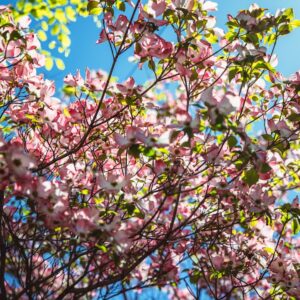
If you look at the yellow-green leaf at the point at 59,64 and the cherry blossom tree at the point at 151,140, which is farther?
the yellow-green leaf at the point at 59,64

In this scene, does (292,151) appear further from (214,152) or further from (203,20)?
(203,20)

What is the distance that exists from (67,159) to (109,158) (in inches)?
11.6

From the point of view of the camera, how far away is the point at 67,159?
2568 millimetres

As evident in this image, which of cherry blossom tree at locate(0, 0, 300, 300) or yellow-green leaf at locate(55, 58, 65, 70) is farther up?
yellow-green leaf at locate(55, 58, 65, 70)

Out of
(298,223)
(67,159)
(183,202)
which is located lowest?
(298,223)

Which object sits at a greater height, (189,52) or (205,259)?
(189,52)

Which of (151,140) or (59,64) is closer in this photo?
(151,140)

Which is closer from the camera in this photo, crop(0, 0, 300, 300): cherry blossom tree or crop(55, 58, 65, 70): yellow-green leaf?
crop(0, 0, 300, 300): cherry blossom tree

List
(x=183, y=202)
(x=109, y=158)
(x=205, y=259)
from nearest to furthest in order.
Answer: (x=109, y=158) → (x=205, y=259) → (x=183, y=202)

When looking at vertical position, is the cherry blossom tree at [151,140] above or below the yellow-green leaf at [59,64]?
below

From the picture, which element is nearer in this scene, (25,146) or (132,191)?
(132,191)

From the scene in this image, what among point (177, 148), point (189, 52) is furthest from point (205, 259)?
point (189, 52)

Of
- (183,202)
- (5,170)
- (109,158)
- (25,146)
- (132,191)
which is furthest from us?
(183,202)

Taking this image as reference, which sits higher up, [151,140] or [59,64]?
[59,64]
